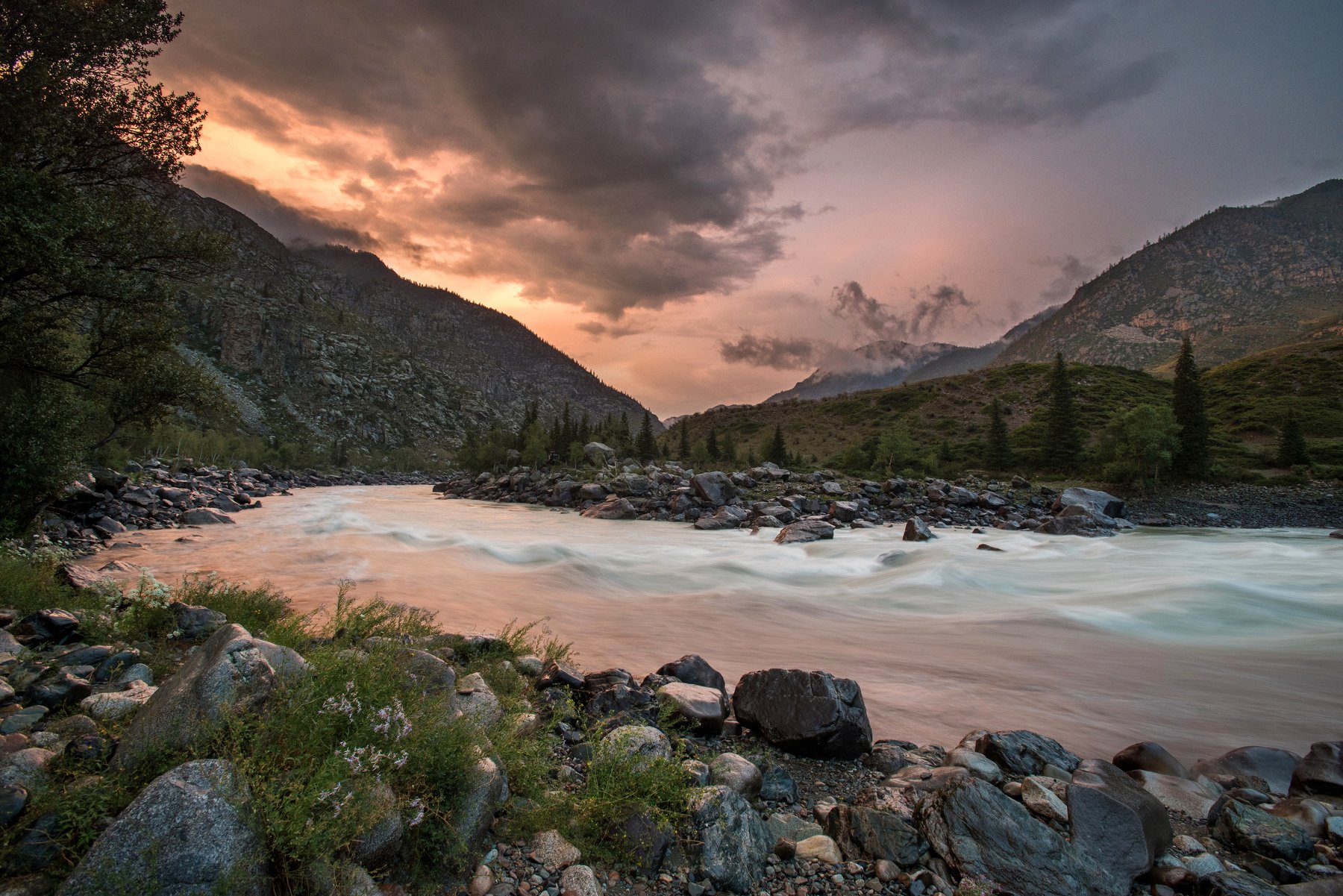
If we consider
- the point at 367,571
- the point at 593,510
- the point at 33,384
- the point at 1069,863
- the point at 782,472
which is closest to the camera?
the point at 1069,863

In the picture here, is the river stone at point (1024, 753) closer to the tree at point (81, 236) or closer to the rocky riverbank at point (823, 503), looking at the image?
the tree at point (81, 236)

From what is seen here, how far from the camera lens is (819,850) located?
4.49 meters

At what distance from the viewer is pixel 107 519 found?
66.5 ft

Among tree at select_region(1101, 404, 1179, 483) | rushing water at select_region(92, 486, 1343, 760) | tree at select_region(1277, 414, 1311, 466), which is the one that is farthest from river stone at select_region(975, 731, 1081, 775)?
tree at select_region(1277, 414, 1311, 466)

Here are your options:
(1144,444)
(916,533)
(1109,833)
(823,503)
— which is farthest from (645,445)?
(1109,833)

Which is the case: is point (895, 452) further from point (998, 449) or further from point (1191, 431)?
point (1191, 431)

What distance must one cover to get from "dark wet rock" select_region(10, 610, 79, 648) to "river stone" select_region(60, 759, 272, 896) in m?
5.96

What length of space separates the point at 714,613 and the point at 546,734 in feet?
32.3

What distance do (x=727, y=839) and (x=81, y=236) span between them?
685 inches

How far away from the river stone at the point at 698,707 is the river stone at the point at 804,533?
2031cm

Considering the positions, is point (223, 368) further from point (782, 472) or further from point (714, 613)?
point (714, 613)

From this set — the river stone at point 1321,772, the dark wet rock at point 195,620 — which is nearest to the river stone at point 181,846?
the dark wet rock at point 195,620

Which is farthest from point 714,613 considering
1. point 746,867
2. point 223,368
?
point 223,368

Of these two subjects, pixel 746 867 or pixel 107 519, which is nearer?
pixel 746 867
